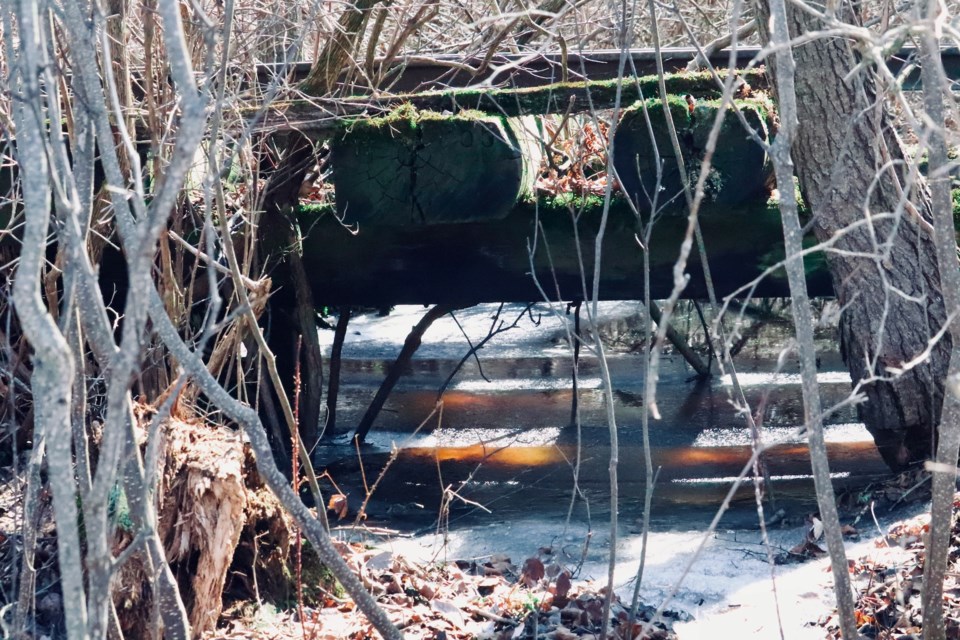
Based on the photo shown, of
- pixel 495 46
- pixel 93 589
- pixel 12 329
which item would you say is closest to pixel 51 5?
pixel 93 589

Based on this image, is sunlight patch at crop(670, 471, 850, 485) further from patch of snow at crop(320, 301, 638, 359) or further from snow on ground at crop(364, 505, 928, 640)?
patch of snow at crop(320, 301, 638, 359)

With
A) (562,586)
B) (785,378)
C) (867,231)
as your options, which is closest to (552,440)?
(785,378)

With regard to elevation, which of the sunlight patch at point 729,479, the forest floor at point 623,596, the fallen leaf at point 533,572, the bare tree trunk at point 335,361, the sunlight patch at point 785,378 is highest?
the bare tree trunk at point 335,361

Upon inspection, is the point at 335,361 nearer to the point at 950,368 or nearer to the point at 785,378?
the point at 785,378

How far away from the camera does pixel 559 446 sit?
25.0ft

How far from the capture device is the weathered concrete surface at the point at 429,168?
5070 mm

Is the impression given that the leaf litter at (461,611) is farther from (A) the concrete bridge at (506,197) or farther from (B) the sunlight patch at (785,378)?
(B) the sunlight patch at (785,378)

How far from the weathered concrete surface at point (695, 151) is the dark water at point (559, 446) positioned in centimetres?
146

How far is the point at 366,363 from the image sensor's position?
34.8 feet

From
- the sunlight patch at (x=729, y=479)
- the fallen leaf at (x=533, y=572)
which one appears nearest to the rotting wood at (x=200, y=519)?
the fallen leaf at (x=533, y=572)

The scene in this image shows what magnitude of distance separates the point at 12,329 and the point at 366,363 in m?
5.80

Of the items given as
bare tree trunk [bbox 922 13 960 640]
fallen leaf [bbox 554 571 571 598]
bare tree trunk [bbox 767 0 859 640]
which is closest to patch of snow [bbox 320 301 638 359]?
fallen leaf [bbox 554 571 571 598]

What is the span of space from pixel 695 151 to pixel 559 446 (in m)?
3.21

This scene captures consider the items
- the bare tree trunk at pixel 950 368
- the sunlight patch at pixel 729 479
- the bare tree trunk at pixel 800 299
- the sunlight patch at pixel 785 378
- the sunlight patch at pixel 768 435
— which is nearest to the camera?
the bare tree trunk at pixel 800 299
